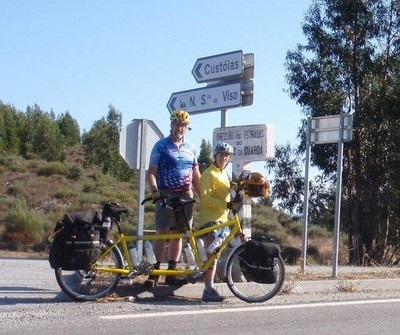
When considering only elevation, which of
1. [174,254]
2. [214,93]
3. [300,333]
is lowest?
[300,333]

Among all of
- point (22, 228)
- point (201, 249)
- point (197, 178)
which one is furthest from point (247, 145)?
point (22, 228)

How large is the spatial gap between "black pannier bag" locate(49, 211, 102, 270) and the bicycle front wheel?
1.60 meters

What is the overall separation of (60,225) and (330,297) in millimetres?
3650

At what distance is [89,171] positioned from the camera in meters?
47.2

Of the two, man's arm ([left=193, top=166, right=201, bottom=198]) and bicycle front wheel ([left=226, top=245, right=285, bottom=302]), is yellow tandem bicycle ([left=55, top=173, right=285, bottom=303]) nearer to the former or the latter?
bicycle front wheel ([left=226, top=245, right=285, bottom=302])

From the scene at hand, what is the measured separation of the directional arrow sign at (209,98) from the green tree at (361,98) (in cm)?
1132

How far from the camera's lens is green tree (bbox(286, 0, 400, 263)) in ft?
72.6

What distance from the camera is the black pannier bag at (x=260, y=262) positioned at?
9008 mm

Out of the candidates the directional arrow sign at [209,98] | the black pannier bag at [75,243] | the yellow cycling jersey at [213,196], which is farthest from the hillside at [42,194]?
the black pannier bag at [75,243]

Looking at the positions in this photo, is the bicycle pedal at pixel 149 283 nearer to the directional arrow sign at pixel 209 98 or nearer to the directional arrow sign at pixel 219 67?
the directional arrow sign at pixel 209 98

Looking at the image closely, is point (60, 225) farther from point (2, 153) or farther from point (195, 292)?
point (2, 153)

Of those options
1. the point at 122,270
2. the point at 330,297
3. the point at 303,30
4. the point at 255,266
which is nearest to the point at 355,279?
the point at 330,297

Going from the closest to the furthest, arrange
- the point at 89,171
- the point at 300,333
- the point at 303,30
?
1. the point at 300,333
2. the point at 303,30
3. the point at 89,171

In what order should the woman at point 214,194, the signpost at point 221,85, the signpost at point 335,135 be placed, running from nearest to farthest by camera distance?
the woman at point 214,194 → the signpost at point 221,85 → the signpost at point 335,135
